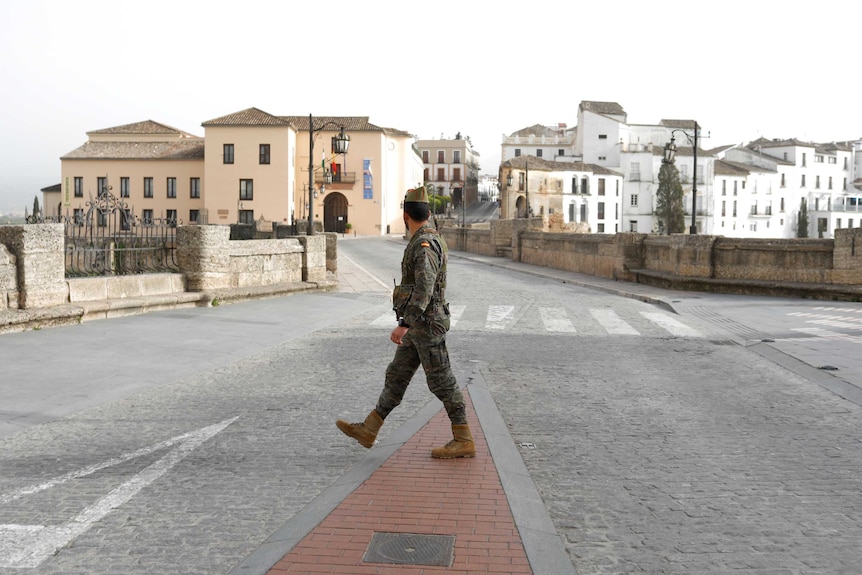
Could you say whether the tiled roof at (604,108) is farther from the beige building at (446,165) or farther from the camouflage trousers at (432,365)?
the camouflage trousers at (432,365)

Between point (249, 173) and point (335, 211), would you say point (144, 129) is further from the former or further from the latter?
point (335, 211)

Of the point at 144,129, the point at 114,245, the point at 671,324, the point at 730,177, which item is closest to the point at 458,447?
the point at 671,324

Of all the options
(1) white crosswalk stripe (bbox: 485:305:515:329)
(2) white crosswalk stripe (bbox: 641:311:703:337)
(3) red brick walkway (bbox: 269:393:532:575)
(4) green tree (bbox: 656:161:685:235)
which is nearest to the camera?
(3) red brick walkway (bbox: 269:393:532:575)

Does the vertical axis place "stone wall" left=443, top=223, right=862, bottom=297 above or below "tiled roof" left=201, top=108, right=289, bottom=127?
below

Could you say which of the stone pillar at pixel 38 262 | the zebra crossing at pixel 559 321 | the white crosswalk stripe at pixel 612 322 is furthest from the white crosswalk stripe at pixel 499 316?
the stone pillar at pixel 38 262

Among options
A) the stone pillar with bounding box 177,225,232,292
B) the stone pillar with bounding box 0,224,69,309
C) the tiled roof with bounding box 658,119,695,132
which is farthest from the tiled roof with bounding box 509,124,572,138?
the stone pillar with bounding box 0,224,69,309

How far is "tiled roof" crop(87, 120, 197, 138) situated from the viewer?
79.6m

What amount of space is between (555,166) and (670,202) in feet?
41.5

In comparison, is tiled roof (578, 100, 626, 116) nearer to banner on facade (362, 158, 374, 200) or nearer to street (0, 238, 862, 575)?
banner on facade (362, 158, 374, 200)

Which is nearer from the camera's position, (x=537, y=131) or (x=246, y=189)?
(x=246, y=189)

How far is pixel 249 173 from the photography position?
69.6m

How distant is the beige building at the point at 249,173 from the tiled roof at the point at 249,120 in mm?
85

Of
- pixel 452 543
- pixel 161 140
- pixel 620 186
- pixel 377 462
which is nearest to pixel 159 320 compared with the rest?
pixel 377 462

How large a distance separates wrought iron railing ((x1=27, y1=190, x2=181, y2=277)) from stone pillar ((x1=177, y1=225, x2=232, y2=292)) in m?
0.19
